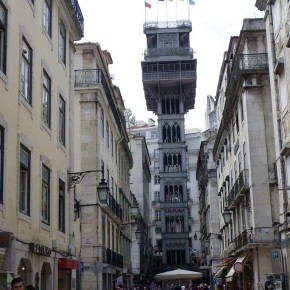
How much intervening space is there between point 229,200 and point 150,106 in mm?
53135

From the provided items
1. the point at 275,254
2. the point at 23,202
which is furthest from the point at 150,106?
the point at 23,202

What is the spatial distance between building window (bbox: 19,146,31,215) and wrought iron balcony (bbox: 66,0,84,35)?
7.28 meters

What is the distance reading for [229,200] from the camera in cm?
3912

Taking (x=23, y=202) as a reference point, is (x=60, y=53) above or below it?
above

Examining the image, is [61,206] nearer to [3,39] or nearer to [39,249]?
[39,249]

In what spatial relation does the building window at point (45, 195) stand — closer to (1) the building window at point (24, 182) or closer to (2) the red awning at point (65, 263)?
(1) the building window at point (24, 182)

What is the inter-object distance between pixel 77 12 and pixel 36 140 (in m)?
7.50

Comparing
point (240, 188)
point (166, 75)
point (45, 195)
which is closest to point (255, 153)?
point (240, 188)

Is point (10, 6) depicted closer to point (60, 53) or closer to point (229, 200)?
point (60, 53)

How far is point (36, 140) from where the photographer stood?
1667cm

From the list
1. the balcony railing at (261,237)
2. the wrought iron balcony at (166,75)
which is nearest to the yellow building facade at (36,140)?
the balcony railing at (261,237)

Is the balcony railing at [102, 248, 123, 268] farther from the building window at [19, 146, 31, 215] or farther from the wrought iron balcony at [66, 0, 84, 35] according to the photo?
the building window at [19, 146, 31, 215]

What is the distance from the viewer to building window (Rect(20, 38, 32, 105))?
51.1 feet

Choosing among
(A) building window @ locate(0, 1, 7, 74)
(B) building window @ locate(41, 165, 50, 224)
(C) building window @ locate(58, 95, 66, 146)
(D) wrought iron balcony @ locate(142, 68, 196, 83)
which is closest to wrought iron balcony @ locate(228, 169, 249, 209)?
(C) building window @ locate(58, 95, 66, 146)
